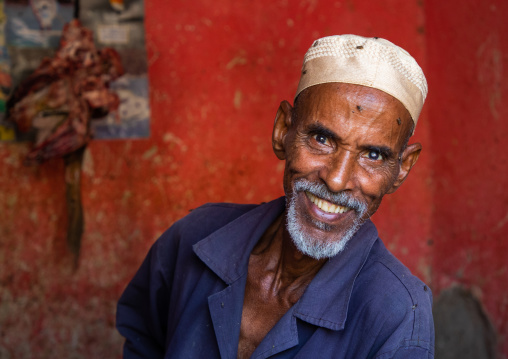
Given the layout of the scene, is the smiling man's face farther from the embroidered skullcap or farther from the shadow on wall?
the shadow on wall

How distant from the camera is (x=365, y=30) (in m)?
3.62

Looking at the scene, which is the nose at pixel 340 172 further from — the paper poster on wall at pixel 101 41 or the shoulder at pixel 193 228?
the paper poster on wall at pixel 101 41

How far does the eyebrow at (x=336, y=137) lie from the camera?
1565mm

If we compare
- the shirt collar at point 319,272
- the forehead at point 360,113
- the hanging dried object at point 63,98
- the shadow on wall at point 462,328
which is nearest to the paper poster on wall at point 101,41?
the hanging dried object at point 63,98

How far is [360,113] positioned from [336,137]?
0.10 metres

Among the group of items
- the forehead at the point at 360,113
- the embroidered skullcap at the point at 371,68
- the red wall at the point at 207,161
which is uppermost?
the embroidered skullcap at the point at 371,68

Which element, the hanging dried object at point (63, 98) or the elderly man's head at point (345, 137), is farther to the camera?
the hanging dried object at point (63, 98)

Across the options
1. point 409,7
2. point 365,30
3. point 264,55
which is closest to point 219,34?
point 264,55

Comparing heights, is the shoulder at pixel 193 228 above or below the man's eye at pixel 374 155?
below

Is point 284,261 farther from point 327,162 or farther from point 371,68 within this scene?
point 371,68

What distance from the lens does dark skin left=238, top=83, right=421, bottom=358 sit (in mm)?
1554

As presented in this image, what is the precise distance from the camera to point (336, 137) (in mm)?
1571

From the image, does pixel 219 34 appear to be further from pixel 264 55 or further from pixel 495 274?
pixel 495 274

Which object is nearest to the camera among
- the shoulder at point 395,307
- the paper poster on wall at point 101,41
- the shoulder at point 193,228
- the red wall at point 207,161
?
the shoulder at point 395,307
